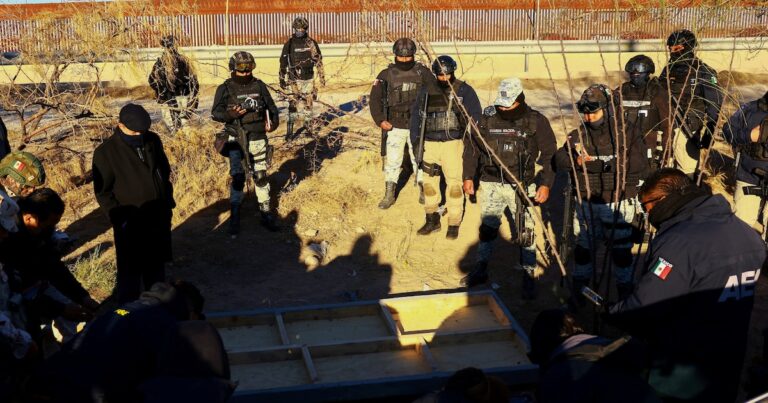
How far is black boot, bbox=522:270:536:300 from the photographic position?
8555 mm

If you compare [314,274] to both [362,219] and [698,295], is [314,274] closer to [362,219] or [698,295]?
[362,219]

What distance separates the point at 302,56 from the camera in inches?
544

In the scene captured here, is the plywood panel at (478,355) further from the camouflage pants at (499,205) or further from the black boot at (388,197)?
the black boot at (388,197)

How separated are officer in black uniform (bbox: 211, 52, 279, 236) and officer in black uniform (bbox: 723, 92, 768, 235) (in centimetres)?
476

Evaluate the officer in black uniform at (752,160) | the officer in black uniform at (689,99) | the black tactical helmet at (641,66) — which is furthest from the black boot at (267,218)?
the officer in black uniform at (752,160)

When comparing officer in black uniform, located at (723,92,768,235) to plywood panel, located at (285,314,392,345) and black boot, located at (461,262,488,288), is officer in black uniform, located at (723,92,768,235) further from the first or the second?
plywood panel, located at (285,314,392,345)

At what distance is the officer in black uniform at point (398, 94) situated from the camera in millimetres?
10422

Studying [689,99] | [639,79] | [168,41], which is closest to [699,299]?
[639,79]

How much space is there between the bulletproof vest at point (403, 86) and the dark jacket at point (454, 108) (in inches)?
8.4

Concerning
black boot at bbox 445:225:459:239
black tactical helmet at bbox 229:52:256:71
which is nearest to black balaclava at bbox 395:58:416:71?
black tactical helmet at bbox 229:52:256:71

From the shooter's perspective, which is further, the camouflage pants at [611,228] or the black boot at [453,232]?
the black boot at [453,232]

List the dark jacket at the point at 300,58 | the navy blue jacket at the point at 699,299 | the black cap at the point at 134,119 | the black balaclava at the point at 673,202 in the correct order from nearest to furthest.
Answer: the navy blue jacket at the point at 699,299 → the black balaclava at the point at 673,202 → the black cap at the point at 134,119 → the dark jacket at the point at 300,58

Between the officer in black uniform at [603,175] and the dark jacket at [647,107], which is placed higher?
the dark jacket at [647,107]

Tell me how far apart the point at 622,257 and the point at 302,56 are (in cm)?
717
